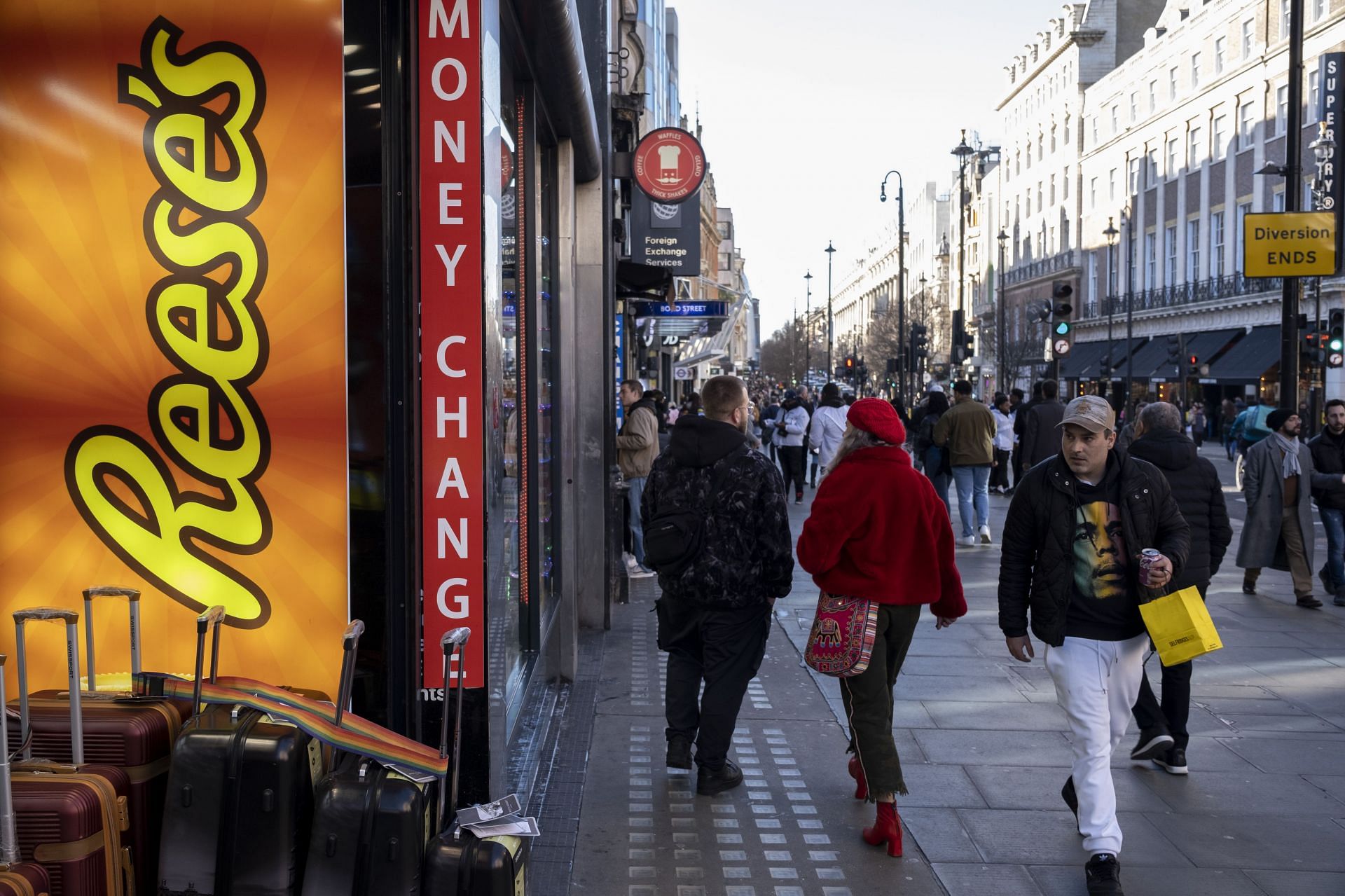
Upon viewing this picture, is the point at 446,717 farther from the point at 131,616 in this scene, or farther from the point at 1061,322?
the point at 1061,322

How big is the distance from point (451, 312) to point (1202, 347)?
5138 cm

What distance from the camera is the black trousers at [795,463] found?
20.2 meters

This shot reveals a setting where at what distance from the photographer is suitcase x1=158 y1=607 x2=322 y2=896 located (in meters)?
3.30

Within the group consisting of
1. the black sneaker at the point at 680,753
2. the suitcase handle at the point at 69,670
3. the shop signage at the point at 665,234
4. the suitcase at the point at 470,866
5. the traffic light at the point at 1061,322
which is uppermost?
the shop signage at the point at 665,234

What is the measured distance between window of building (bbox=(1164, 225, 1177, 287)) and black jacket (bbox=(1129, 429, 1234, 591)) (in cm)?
5383

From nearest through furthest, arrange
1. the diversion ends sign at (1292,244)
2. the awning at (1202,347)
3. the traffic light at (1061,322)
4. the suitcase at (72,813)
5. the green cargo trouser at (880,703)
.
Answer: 1. the suitcase at (72,813)
2. the green cargo trouser at (880,703)
3. the diversion ends sign at (1292,244)
4. the traffic light at (1061,322)
5. the awning at (1202,347)

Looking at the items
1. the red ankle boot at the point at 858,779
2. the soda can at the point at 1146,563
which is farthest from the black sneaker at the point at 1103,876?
the red ankle boot at the point at 858,779

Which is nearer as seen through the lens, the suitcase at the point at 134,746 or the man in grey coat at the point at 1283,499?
the suitcase at the point at 134,746

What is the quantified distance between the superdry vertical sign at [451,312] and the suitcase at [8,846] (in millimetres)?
1449

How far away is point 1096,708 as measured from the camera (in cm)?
490

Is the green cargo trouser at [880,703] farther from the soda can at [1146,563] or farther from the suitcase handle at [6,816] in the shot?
the suitcase handle at [6,816]

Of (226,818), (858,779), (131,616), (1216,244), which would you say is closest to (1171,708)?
(858,779)

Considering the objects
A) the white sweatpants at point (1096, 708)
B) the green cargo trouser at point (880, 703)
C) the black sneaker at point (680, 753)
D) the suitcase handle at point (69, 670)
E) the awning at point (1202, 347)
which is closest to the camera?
the suitcase handle at point (69, 670)

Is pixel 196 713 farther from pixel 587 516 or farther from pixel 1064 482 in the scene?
pixel 587 516
